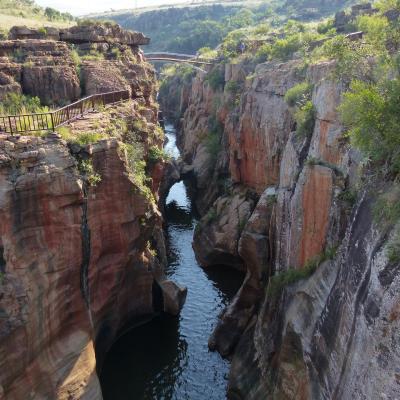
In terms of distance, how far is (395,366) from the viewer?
33.0 ft

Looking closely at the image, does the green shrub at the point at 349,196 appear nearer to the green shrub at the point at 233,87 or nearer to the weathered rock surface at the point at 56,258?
the weathered rock surface at the point at 56,258

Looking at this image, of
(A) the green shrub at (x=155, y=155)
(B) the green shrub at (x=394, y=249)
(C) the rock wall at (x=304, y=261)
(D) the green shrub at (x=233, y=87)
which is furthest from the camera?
(D) the green shrub at (x=233, y=87)

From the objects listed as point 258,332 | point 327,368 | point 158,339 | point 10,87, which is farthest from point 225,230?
point 327,368

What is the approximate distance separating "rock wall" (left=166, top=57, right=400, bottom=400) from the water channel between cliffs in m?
1.17

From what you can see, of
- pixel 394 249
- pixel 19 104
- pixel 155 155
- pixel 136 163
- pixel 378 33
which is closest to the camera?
pixel 394 249

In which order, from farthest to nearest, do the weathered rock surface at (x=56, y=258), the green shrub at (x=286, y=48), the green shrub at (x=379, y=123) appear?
the green shrub at (x=286, y=48) → the weathered rock surface at (x=56, y=258) → the green shrub at (x=379, y=123)

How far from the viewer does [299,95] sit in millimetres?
27078

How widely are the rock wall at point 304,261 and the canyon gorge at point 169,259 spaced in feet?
0.22

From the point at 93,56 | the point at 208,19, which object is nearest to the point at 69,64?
the point at 93,56

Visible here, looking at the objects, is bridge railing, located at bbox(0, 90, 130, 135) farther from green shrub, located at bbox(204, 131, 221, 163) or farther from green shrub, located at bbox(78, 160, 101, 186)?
green shrub, located at bbox(204, 131, 221, 163)

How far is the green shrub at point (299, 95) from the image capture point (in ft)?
83.6

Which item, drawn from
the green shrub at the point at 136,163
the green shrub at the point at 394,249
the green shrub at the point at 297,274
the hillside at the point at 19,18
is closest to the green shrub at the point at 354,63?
the green shrub at the point at 297,274

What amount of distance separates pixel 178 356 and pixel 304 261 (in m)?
7.85

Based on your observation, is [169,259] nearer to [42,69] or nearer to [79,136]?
[42,69]
